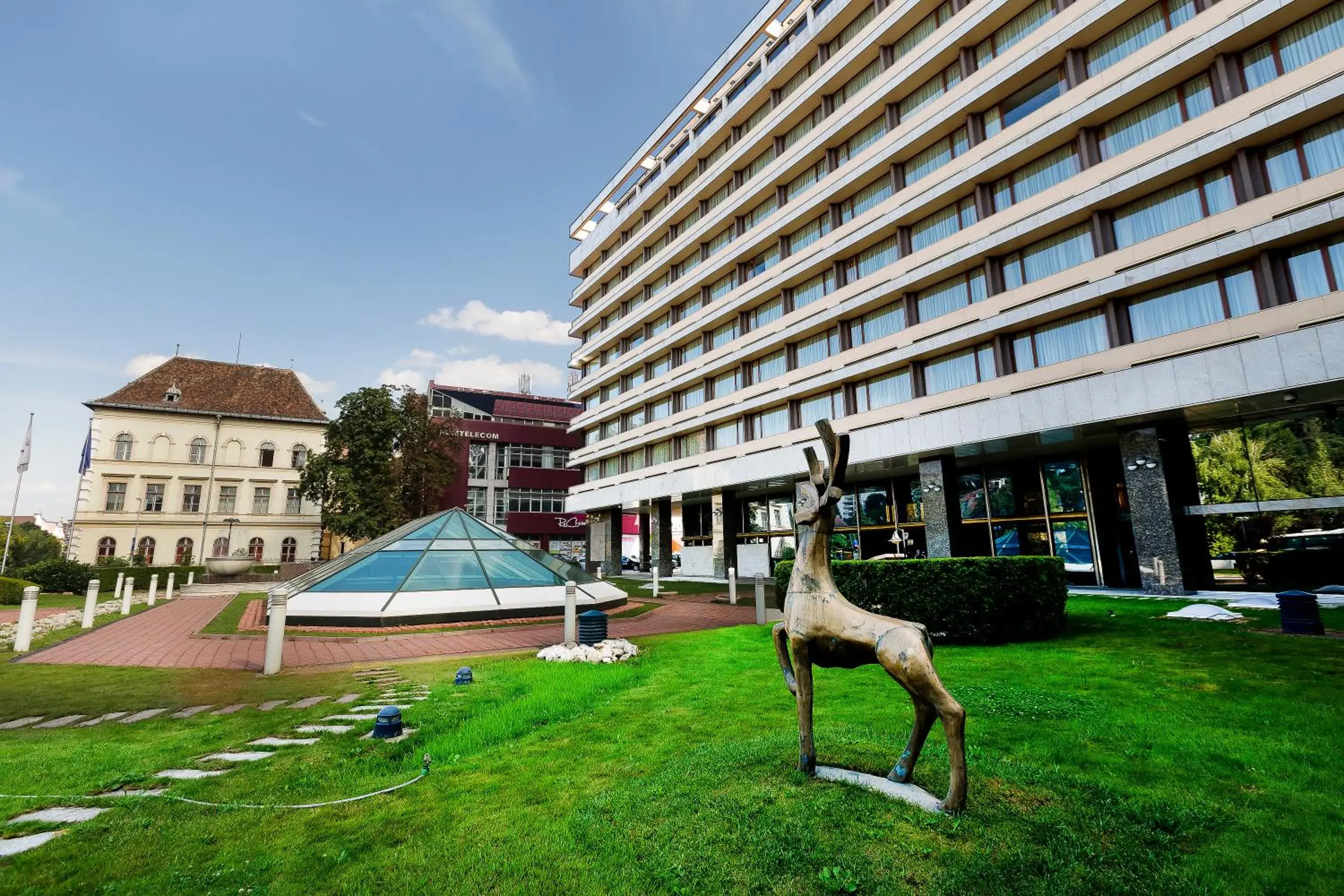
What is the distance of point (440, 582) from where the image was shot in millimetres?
17234

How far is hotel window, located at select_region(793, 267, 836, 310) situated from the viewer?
27578 mm

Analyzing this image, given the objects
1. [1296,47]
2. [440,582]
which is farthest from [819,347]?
[440,582]

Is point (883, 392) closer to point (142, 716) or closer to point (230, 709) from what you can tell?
point (230, 709)

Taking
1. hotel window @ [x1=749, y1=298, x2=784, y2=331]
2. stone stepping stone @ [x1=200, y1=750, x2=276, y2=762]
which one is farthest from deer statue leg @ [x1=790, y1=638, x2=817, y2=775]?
hotel window @ [x1=749, y1=298, x2=784, y2=331]

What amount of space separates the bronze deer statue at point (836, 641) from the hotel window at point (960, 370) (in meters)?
19.3

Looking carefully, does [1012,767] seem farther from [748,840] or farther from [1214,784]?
[748,840]

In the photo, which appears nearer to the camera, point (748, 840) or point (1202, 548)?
point (748, 840)

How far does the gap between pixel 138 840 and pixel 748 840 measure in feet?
13.0

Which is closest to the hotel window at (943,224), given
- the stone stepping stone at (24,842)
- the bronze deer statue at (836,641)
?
the bronze deer statue at (836,641)

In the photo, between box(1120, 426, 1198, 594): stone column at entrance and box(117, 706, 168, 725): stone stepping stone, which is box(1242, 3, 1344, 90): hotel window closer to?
box(1120, 426, 1198, 594): stone column at entrance

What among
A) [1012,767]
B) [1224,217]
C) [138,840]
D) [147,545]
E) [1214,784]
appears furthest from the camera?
[147,545]

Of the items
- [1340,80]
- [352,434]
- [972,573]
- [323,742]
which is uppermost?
[1340,80]

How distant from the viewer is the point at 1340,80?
14.0 m

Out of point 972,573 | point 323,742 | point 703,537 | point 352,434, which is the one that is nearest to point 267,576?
point 352,434
